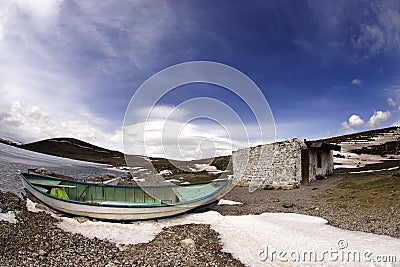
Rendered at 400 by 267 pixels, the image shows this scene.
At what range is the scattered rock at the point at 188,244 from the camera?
26.8ft

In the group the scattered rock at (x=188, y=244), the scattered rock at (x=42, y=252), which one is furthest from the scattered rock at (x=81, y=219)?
the scattered rock at (x=188, y=244)

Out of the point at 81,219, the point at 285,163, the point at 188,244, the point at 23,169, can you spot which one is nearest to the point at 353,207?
the point at 188,244

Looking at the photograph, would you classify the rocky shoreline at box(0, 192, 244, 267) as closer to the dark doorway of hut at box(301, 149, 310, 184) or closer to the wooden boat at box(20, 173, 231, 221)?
the wooden boat at box(20, 173, 231, 221)

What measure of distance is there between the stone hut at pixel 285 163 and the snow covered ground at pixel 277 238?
11.6m

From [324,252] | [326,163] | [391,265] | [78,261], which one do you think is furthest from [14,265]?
[326,163]

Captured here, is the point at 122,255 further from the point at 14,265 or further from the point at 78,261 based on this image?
the point at 14,265

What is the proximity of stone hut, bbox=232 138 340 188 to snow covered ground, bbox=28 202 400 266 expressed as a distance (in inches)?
458

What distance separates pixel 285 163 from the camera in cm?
2427

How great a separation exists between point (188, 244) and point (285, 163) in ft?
59.0

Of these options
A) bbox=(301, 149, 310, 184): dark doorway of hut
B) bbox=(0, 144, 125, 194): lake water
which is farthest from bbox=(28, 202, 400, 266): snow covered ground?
bbox=(301, 149, 310, 184): dark doorway of hut

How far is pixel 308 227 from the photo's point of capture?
10523 millimetres

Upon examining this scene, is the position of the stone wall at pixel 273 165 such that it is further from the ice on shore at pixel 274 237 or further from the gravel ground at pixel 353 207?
the ice on shore at pixel 274 237

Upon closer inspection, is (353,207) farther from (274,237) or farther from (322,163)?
(322,163)

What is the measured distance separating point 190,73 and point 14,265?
515 inches
